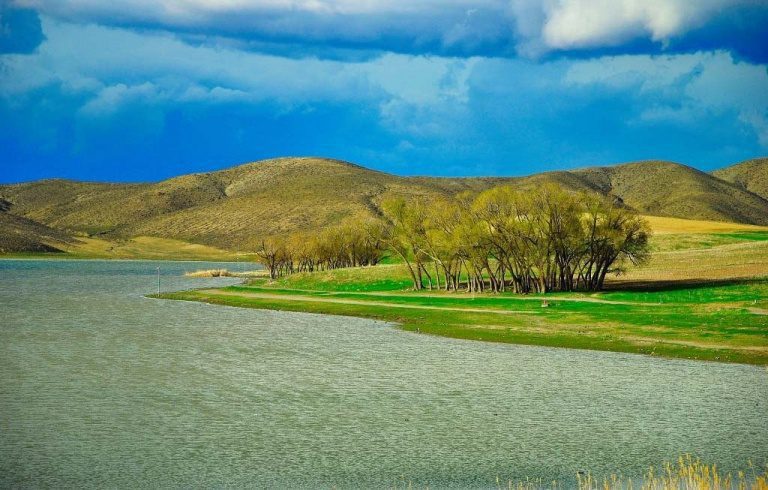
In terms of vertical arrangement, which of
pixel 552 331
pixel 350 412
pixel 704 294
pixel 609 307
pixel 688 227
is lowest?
pixel 350 412

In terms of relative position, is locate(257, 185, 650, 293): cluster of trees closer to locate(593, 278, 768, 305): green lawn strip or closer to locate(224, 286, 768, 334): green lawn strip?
locate(224, 286, 768, 334): green lawn strip

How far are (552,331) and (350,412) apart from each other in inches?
872

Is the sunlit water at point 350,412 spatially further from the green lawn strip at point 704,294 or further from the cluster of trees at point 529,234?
the cluster of trees at point 529,234

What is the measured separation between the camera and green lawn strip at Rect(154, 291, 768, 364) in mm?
35403

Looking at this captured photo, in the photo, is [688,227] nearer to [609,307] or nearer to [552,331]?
[609,307]

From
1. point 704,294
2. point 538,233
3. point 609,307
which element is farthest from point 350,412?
point 538,233

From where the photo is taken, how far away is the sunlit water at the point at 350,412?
58.3 ft

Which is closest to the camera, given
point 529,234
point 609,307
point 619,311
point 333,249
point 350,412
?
point 350,412

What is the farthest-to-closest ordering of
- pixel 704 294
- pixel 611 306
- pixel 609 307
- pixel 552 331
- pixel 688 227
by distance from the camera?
pixel 688 227
pixel 704 294
pixel 611 306
pixel 609 307
pixel 552 331

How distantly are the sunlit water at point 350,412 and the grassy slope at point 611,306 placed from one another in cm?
365

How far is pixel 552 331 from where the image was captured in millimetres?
43375

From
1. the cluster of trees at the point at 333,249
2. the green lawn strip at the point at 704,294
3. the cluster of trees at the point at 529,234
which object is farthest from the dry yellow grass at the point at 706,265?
the cluster of trees at the point at 333,249

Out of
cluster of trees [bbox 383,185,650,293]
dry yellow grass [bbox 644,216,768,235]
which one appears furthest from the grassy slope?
dry yellow grass [bbox 644,216,768,235]

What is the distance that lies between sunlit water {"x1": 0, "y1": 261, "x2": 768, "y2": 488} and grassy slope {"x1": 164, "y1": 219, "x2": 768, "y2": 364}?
12.0 feet
